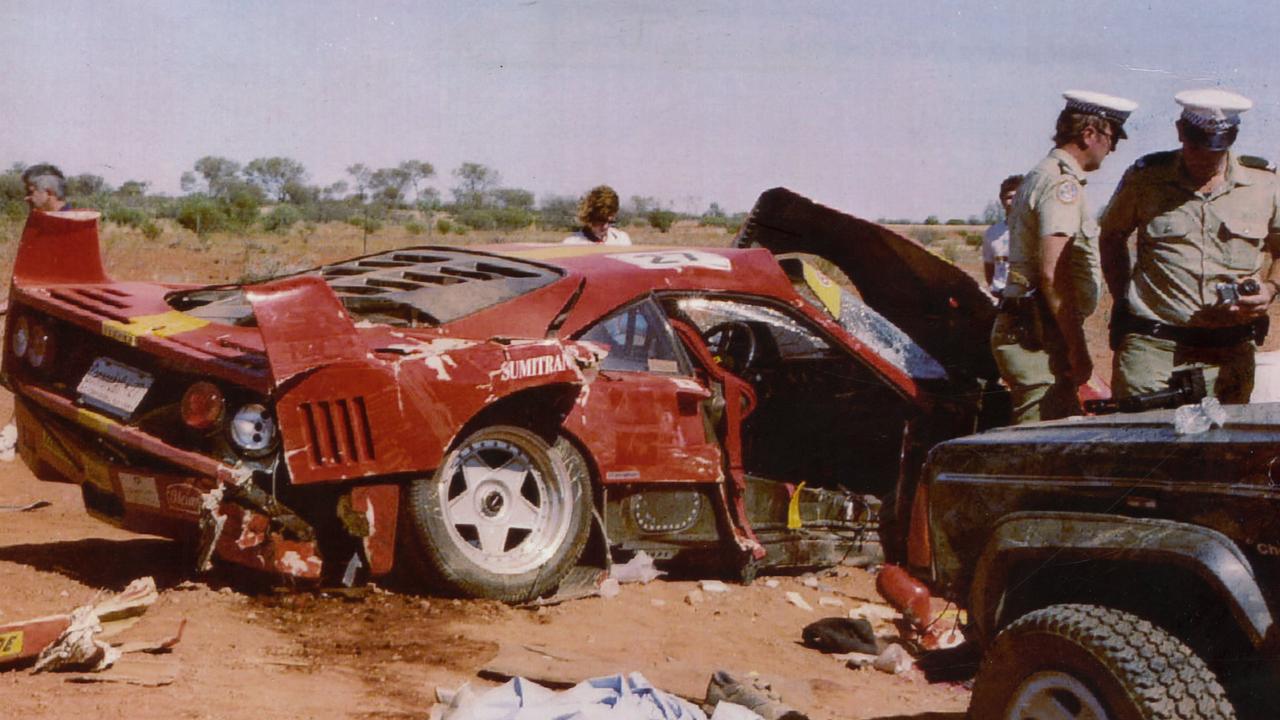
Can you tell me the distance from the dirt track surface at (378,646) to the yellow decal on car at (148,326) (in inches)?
37.4

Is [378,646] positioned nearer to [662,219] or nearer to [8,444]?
[8,444]

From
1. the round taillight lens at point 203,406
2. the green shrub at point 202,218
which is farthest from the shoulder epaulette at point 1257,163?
the green shrub at point 202,218

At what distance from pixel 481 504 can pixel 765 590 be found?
1534 millimetres

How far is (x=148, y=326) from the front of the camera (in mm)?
5691

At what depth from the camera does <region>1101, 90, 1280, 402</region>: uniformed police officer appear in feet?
19.5

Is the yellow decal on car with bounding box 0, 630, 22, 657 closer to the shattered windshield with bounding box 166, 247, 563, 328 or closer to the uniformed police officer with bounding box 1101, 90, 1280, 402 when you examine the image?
the shattered windshield with bounding box 166, 247, 563, 328

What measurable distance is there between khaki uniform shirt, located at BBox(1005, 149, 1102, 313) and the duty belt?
31 centimetres

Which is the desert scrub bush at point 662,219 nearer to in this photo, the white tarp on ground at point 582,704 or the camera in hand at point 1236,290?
the camera in hand at point 1236,290

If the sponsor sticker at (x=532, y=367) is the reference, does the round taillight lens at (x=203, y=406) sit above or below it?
below

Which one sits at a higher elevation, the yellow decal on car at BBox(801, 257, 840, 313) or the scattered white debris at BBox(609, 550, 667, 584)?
the yellow decal on car at BBox(801, 257, 840, 313)

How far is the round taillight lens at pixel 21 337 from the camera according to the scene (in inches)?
242

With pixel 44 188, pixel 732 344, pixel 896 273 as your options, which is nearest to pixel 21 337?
pixel 44 188

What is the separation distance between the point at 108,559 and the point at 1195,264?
4641 mm

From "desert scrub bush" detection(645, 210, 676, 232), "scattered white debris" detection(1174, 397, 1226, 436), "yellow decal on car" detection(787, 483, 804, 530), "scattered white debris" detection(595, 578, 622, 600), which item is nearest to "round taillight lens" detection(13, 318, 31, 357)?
"scattered white debris" detection(595, 578, 622, 600)
